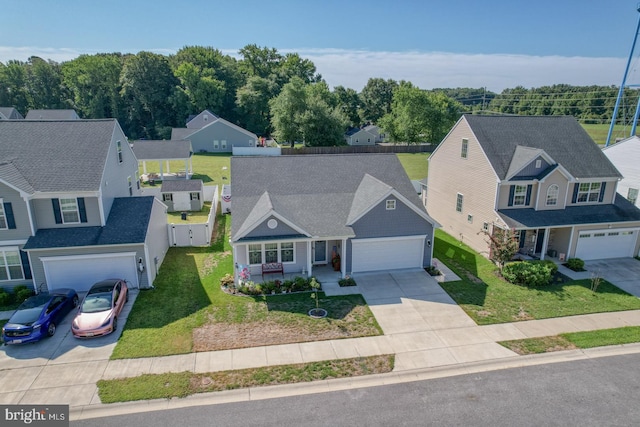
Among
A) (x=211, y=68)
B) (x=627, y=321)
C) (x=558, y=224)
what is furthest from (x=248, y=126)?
(x=627, y=321)

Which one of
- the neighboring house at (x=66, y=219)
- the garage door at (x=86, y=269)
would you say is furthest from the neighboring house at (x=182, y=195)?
the garage door at (x=86, y=269)

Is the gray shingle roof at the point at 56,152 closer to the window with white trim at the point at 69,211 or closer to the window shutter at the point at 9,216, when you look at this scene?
the window with white trim at the point at 69,211

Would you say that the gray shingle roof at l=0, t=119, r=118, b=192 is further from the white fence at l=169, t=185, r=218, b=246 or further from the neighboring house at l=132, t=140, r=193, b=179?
the neighboring house at l=132, t=140, r=193, b=179

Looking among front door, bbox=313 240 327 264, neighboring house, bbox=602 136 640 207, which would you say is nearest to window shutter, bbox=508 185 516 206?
neighboring house, bbox=602 136 640 207

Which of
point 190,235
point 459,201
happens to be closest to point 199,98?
point 190,235

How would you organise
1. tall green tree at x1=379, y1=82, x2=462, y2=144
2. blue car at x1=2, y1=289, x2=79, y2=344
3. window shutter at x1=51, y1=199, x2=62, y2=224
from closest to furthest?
blue car at x1=2, y1=289, x2=79, y2=344
window shutter at x1=51, y1=199, x2=62, y2=224
tall green tree at x1=379, y1=82, x2=462, y2=144
